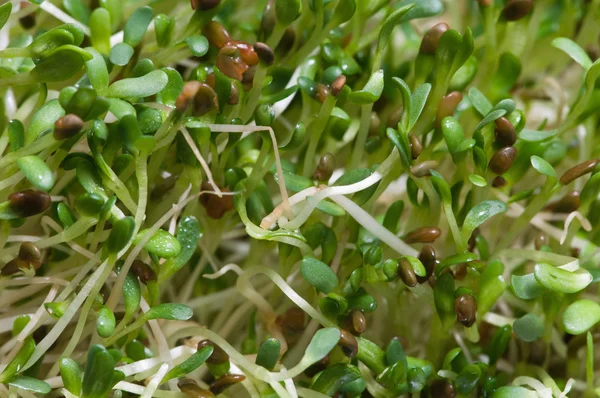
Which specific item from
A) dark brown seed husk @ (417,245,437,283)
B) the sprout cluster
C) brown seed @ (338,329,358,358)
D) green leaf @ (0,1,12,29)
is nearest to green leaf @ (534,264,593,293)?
the sprout cluster

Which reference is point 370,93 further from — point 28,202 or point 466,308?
point 28,202

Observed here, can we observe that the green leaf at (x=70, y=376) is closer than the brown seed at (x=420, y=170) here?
Yes

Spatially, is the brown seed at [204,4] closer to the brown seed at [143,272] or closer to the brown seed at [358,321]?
the brown seed at [143,272]

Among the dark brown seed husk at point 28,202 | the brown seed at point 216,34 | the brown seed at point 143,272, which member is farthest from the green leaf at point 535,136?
the dark brown seed husk at point 28,202

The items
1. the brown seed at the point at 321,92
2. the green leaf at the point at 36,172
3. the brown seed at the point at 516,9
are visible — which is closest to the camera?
the green leaf at the point at 36,172

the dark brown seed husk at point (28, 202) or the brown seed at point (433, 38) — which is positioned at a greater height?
the brown seed at point (433, 38)

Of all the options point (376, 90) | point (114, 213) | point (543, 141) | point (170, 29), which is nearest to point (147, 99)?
point (170, 29)

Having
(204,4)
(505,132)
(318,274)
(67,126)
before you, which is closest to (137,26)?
(204,4)
